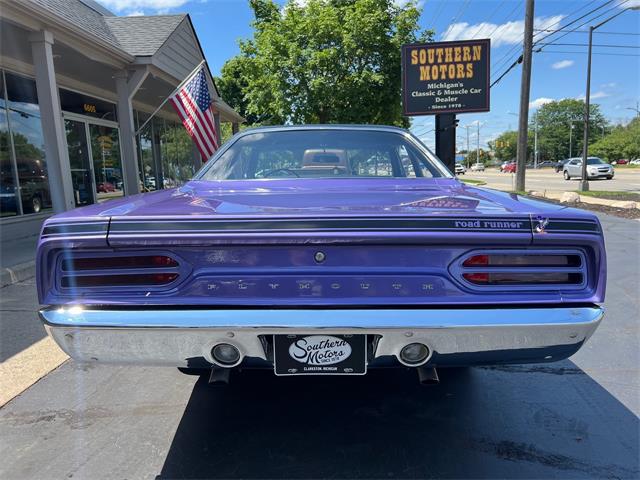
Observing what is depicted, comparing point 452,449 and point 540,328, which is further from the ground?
point 540,328

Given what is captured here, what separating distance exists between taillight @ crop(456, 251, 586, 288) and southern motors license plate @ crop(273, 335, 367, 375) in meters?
0.54

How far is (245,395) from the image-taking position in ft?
9.72

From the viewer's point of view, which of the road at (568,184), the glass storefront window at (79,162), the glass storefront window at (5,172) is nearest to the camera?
the glass storefront window at (5,172)

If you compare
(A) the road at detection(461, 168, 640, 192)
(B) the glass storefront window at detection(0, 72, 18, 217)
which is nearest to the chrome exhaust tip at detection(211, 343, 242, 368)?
(B) the glass storefront window at detection(0, 72, 18, 217)

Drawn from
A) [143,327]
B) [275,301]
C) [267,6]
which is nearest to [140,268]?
[143,327]

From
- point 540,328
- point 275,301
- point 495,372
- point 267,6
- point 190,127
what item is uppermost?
point 267,6

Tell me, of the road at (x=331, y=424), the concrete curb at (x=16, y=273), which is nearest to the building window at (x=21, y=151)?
the concrete curb at (x=16, y=273)

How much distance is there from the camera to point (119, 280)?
1.99m

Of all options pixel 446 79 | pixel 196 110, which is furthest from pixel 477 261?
pixel 446 79

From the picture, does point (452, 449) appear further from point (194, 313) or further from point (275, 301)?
point (194, 313)

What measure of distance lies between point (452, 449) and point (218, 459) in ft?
3.87

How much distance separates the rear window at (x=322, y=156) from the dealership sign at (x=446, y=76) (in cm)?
954

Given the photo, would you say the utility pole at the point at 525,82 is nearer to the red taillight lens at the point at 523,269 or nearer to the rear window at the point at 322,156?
the rear window at the point at 322,156

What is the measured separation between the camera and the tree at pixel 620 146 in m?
76.9
